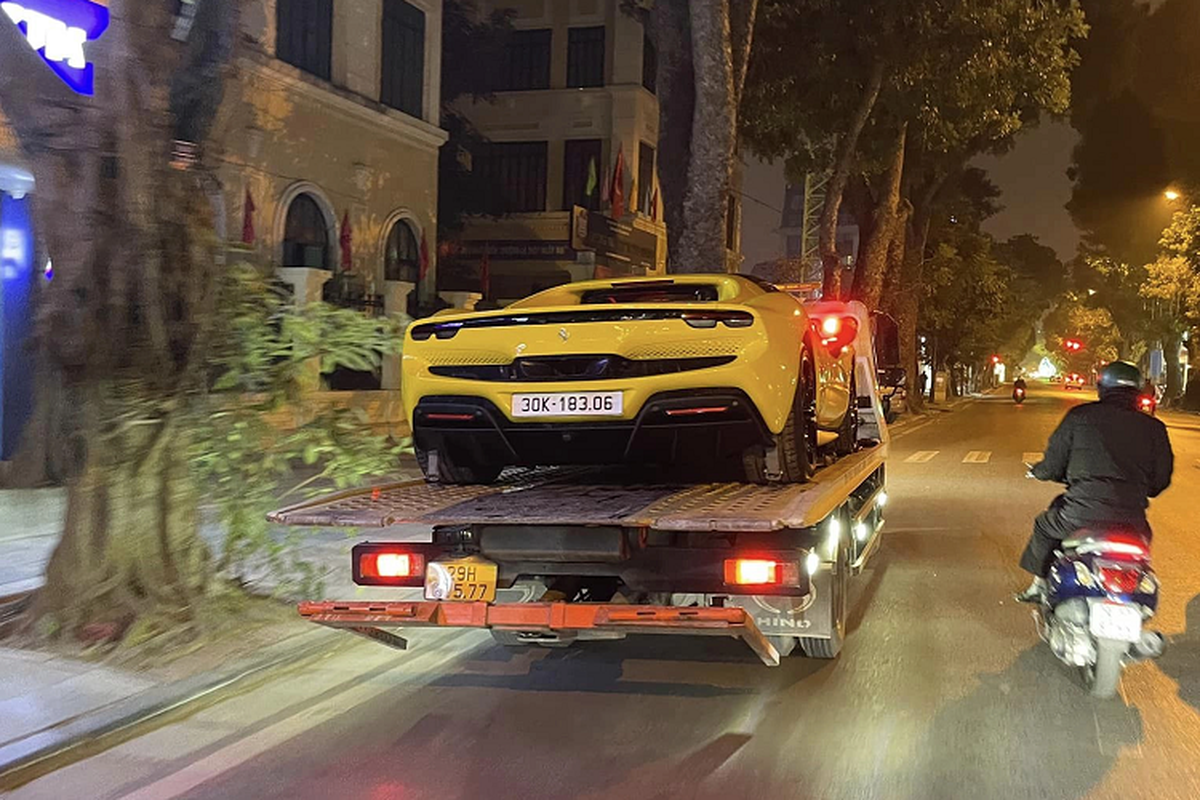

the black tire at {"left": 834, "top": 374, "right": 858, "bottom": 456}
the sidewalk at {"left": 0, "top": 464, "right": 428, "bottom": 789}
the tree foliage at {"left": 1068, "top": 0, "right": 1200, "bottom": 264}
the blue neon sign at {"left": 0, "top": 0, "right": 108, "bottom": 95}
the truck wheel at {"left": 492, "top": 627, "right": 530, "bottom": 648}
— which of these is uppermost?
the tree foliage at {"left": 1068, "top": 0, "right": 1200, "bottom": 264}

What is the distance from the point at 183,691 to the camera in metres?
5.61

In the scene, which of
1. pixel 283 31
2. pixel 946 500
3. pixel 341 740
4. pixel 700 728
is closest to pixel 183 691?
pixel 341 740

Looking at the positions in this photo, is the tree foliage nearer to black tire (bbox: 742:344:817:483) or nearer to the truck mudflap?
black tire (bbox: 742:344:817:483)

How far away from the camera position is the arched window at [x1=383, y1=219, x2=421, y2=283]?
2144 centimetres

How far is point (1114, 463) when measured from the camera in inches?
221

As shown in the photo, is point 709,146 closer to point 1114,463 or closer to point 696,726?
point 1114,463

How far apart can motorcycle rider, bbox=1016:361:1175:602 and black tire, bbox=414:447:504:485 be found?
3.19 metres

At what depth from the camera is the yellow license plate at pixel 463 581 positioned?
16.8 feet

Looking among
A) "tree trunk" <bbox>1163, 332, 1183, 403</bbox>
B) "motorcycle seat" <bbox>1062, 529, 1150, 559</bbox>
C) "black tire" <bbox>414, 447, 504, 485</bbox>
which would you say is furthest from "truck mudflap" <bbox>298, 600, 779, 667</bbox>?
"tree trunk" <bbox>1163, 332, 1183, 403</bbox>

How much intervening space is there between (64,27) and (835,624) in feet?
30.4

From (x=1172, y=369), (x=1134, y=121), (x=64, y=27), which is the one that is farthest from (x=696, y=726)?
(x=1172, y=369)

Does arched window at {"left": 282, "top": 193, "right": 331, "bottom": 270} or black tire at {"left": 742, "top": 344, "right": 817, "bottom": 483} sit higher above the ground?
arched window at {"left": 282, "top": 193, "right": 331, "bottom": 270}

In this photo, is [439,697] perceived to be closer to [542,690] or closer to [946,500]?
[542,690]

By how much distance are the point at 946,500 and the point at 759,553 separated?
9877mm
